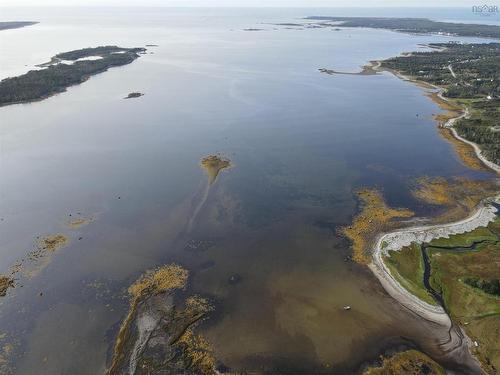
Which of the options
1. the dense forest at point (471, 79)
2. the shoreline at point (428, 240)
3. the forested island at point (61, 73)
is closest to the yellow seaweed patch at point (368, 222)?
the shoreline at point (428, 240)

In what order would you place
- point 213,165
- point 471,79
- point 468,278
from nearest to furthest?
1. point 468,278
2. point 213,165
3. point 471,79

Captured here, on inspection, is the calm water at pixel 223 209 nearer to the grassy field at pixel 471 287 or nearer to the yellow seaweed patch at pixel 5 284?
the yellow seaweed patch at pixel 5 284

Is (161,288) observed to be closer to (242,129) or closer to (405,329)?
(405,329)

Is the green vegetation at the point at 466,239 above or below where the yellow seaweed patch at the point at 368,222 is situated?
above

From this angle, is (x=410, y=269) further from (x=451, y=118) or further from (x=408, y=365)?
(x=451, y=118)

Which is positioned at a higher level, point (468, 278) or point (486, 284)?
point (486, 284)

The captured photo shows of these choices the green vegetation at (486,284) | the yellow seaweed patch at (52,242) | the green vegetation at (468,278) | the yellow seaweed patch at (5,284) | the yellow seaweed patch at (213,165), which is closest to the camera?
the green vegetation at (468,278)

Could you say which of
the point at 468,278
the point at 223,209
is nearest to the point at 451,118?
the point at 468,278
